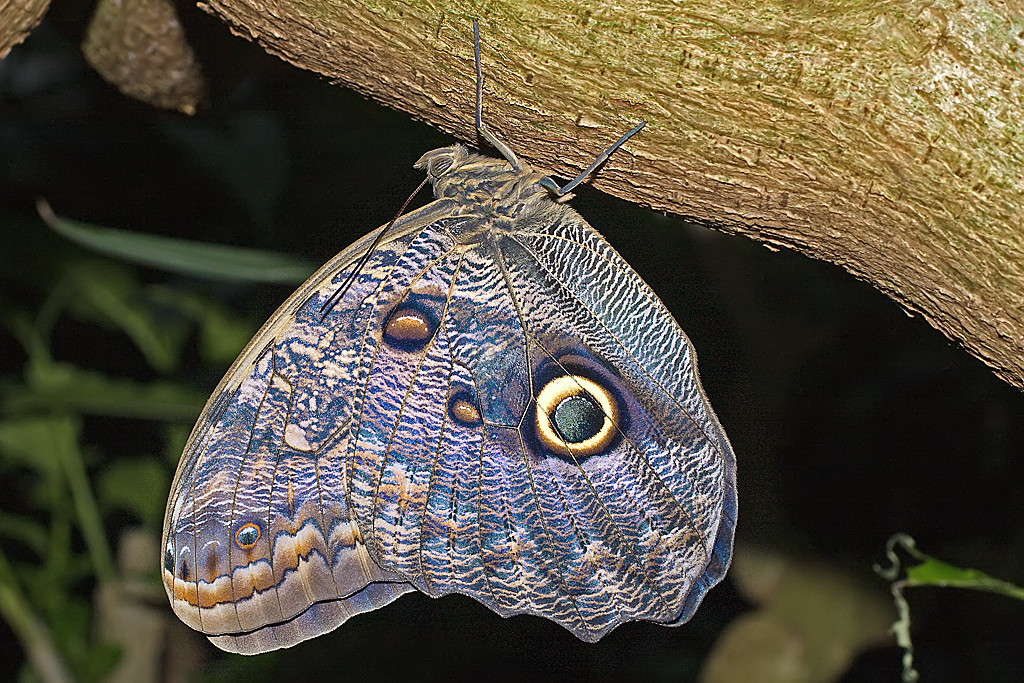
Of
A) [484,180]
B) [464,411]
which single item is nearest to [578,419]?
[464,411]

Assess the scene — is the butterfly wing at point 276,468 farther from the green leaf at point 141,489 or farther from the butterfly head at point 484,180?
the green leaf at point 141,489

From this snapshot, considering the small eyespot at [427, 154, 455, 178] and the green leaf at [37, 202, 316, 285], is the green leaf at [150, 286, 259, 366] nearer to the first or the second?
the green leaf at [37, 202, 316, 285]

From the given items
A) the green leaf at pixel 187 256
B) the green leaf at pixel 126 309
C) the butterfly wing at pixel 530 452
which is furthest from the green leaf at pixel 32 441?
the butterfly wing at pixel 530 452

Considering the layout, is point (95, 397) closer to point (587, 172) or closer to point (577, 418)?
point (577, 418)

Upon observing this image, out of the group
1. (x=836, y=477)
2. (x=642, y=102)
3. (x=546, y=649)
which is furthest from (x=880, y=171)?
(x=546, y=649)

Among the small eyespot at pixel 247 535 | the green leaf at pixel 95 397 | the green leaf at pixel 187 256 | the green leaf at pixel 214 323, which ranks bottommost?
the green leaf at pixel 95 397

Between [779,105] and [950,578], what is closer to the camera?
[779,105]

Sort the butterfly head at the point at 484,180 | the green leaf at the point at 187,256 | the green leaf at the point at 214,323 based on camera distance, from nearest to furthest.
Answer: the butterfly head at the point at 484,180 → the green leaf at the point at 187,256 → the green leaf at the point at 214,323
